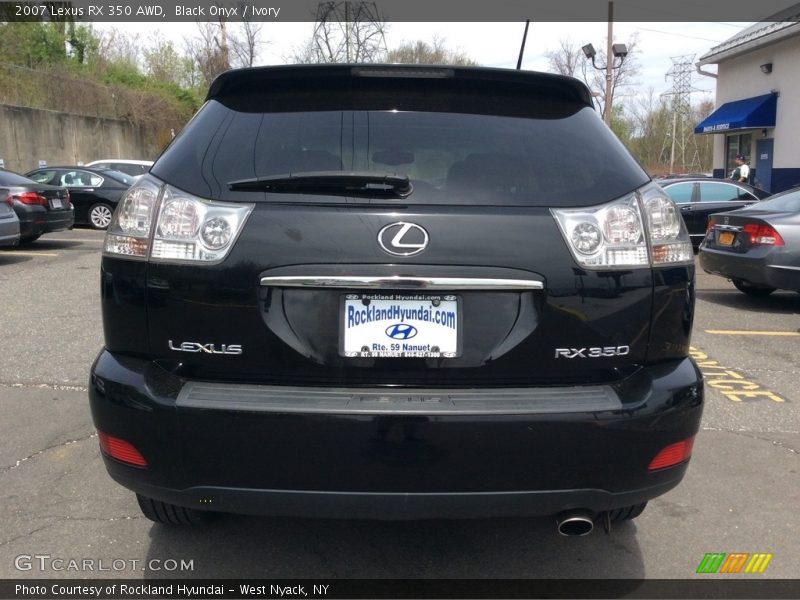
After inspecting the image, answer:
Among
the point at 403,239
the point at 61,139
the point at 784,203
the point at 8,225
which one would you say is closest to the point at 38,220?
the point at 8,225

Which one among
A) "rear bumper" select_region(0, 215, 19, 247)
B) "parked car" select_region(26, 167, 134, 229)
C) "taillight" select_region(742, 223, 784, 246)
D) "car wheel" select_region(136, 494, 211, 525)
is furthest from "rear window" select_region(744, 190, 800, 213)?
"parked car" select_region(26, 167, 134, 229)

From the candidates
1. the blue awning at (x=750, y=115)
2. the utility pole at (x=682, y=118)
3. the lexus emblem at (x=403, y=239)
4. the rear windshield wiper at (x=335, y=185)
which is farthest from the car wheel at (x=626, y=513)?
the utility pole at (x=682, y=118)

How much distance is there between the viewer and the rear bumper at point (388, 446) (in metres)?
2.14

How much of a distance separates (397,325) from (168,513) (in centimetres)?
130

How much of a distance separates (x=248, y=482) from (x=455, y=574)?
1.02m

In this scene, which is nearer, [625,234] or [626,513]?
[625,234]

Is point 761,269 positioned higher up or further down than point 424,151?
further down

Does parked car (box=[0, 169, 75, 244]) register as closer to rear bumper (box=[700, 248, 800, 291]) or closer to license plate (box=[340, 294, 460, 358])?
rear bumper (box=[700, 248, 800, 291])

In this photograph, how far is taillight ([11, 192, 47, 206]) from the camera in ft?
37.5

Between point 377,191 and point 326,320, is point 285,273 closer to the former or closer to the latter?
point 326,320

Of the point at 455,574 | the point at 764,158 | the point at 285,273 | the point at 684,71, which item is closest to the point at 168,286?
the point at 285,273

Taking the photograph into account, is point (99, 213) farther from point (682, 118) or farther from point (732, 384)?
point (682, 118)

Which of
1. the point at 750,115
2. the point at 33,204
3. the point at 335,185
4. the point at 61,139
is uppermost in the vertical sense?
the point at 61,139

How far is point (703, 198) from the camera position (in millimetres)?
13547
